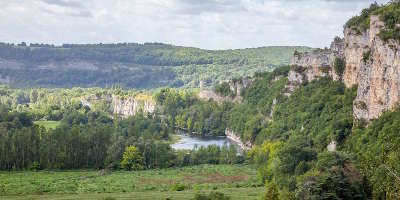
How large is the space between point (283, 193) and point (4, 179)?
177 feet

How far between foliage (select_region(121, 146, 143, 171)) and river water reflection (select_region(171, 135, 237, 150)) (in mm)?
37200

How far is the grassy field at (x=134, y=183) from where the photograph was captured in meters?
90.6

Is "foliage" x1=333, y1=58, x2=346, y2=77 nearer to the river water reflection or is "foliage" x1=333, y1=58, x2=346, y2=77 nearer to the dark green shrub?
the dark green shrub

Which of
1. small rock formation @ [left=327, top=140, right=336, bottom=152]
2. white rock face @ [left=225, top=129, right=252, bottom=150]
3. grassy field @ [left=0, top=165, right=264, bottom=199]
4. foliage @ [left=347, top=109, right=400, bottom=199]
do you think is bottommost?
white rock face @ [left=225, top=129, right=252, bottom=150]

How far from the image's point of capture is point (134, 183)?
354 feet

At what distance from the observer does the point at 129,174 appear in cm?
11962

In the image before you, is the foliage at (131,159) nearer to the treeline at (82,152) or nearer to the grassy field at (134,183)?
the treeline at (82,152)

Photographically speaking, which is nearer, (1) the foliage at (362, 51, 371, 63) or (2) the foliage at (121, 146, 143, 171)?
(1) the foliage at (362, 51, 371, 63)

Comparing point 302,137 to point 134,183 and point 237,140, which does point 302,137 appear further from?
point 237,140

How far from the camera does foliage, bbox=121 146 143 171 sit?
12838 centimetres

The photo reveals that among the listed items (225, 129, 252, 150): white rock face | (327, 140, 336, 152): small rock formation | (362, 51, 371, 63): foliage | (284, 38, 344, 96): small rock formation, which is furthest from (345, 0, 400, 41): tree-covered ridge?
(225, 129, 252, 150): white rock face

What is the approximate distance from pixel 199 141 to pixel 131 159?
185 ft

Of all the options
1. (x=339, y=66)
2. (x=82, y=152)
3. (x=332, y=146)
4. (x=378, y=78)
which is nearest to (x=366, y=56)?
(x=378, y=78)

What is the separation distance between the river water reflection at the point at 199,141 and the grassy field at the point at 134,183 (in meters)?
40.1
